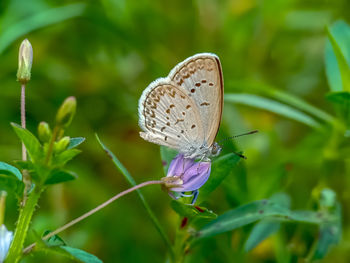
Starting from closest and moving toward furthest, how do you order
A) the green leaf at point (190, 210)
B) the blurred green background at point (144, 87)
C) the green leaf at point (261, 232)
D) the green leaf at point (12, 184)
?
the green leaf at point (12, 184), the green leaf at point (190, 210), the green leaf at point (261, 232), the blurred green background at point (144, 87)

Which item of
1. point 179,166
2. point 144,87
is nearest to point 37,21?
point 144,87

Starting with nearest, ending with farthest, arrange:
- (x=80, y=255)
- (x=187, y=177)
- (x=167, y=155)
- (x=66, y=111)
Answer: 1. (x=66, y=111)
2. (x=80, y=255)
3. (x=187, y=177)
4. (x=167, y=155)

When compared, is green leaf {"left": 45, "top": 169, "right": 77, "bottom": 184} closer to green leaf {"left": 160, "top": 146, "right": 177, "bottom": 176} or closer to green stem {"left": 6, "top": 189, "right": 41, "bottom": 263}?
green stem {"left": 6, "top": 189, "right": 41, "bottom": 263}

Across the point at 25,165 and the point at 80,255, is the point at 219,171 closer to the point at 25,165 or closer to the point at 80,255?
the point at 80,255

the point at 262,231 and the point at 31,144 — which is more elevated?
the point at 31,144

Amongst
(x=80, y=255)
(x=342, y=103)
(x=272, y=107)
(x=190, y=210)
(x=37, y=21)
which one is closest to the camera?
(x=80, y=255)

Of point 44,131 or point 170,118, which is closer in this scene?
point 44,131

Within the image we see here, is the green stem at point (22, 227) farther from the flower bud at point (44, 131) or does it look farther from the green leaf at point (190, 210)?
the green leaf at point (190, 210)

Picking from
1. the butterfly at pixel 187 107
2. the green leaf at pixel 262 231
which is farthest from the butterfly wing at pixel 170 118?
the green leaf at pixel 262 231

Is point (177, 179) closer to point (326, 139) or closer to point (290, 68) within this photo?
point (326, 139)
